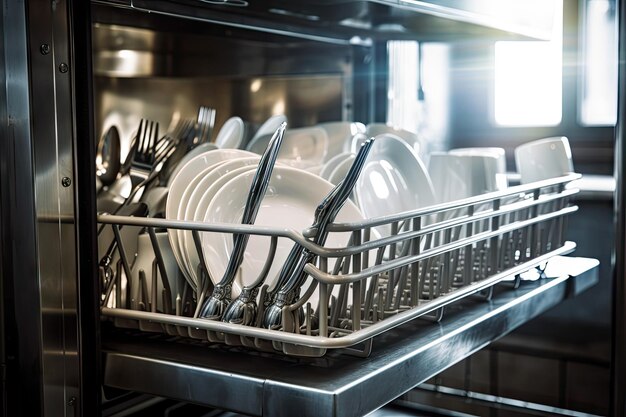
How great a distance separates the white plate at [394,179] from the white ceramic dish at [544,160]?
0.19 meters

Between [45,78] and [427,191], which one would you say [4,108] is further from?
[427,191]

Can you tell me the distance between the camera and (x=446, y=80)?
107 inches

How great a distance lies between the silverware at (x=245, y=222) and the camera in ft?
1.67

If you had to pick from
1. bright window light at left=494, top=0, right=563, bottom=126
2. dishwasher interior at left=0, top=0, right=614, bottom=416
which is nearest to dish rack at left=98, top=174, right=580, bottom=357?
dishwasher interior at left=0, top=0, right=614, bottom=416

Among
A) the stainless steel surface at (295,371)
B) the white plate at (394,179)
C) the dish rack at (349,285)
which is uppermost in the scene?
the white plate at (394,179)

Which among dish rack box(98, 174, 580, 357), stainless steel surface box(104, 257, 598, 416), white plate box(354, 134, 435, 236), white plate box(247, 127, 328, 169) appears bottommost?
stainless steel surface box(104, 257, 598, 416)

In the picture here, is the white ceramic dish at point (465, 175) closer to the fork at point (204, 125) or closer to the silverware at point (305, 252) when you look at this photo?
the fork at point (204, 125)

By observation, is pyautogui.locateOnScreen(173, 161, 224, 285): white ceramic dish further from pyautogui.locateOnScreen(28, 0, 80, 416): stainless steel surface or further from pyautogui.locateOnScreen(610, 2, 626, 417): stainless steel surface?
pyautogui.locateOnScreen(610, 2, 626, 417): stainless steel surface

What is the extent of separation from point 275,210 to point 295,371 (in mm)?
179

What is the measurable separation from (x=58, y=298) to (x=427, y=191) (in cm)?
42

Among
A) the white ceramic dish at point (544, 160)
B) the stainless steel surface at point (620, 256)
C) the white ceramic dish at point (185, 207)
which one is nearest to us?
the white ceramic dish at point (185, 207)

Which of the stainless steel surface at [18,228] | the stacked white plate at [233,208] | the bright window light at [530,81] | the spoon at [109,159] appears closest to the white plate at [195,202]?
the stacked white plate at [233,208]

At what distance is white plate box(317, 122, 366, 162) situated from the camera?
96 cm

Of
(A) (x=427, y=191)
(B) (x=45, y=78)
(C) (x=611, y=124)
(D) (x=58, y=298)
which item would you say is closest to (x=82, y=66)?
(B) (x=45, y=78)
